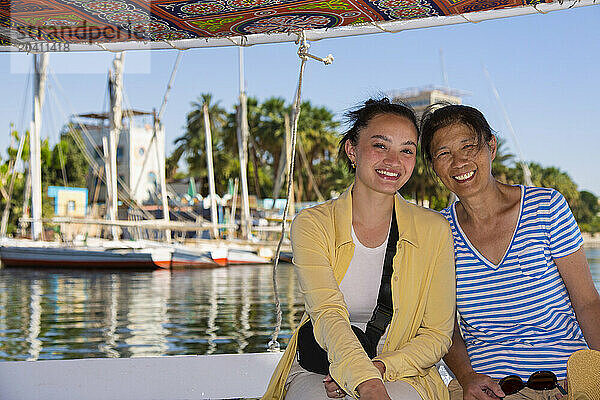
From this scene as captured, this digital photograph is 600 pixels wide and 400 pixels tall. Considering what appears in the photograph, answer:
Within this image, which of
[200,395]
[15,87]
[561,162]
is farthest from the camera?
[561,162]

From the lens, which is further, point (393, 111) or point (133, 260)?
point (133, 260)

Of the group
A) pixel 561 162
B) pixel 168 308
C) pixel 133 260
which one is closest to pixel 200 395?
pixel 168 308

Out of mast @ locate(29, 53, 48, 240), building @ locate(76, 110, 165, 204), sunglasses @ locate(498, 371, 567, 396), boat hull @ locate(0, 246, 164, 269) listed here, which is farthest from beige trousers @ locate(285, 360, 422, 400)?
building @ locate(76, 110, 165, 204)

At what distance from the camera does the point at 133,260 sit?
22.7 m

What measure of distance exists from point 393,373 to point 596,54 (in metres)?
63.9

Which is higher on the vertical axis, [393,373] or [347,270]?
[347,270]

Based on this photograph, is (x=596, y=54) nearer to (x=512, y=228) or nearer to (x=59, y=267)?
(x=59, y=267)

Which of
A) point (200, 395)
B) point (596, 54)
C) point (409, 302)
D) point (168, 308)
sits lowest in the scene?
point (168, 308)

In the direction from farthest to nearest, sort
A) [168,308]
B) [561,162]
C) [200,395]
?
[561,162], [168,308], [200,395]

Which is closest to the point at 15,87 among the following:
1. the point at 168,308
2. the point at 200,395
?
the point at 168,308

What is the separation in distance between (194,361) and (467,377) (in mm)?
1385

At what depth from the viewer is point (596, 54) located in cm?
5862

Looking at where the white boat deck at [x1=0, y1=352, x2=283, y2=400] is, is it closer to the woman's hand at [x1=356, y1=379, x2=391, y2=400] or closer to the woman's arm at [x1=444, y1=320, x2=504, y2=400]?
the woman's arm at [x1=444, y1=320, x2=504, y2=400]

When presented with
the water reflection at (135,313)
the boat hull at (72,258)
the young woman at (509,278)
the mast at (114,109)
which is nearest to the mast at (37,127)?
the mast at (114,109)
